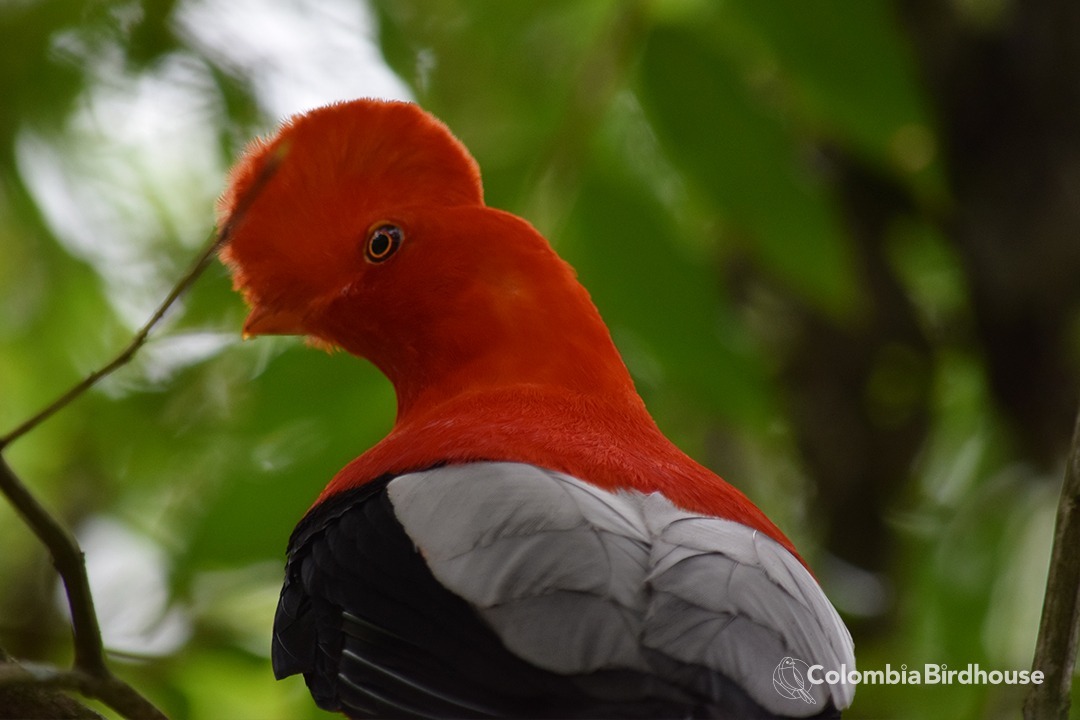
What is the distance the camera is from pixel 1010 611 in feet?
7.95

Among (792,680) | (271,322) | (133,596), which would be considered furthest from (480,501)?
(133,596)

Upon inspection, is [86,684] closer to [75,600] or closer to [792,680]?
[75,600]

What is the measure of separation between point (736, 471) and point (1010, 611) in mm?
1685

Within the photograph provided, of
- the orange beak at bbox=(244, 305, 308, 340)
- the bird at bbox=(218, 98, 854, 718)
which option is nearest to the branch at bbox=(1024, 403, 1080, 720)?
the bird at bbox=(218, 98, 854, 718)

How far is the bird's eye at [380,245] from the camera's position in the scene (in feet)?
7.61

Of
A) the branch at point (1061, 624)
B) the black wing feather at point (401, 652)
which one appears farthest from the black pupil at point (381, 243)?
the branch at point (1061, 624)

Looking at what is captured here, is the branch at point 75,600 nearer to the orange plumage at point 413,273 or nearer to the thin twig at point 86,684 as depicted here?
the thin twig at point 86,684

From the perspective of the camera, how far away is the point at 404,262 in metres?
2.32

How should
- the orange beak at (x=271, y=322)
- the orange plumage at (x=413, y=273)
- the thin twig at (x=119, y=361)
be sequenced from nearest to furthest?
the thin twig at (x=119, y=361) → the orange plumage at (x=413, y=273) → the orange beak at (x=271, y=322)

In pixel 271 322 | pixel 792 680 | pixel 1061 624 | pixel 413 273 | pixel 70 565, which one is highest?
pixel 413 273

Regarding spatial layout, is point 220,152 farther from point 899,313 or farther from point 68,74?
point 899,313

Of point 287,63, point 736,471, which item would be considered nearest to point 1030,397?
point 736,471

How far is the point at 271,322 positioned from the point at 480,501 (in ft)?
2.86

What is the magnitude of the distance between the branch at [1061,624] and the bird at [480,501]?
0.23 meters
